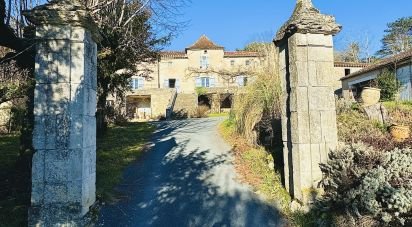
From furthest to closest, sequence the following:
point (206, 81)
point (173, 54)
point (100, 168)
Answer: point (173, 54)
point (206, 81)
point (100, 168)

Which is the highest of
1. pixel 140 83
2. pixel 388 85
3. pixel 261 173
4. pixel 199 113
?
pixel 140 83

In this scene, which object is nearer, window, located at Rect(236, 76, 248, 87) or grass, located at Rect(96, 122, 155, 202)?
grass, located at Rect(96, 122, 155, 202)

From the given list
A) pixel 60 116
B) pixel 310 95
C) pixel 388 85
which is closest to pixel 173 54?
pixel 388 85

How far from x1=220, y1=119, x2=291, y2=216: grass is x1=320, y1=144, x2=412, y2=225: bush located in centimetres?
91

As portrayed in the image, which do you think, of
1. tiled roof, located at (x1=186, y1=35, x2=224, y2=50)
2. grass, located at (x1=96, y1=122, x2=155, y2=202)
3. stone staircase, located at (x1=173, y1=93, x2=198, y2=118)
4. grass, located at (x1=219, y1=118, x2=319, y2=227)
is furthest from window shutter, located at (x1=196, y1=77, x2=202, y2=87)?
grass, located at (x1=219, y1=118, x2=319, y2=227)

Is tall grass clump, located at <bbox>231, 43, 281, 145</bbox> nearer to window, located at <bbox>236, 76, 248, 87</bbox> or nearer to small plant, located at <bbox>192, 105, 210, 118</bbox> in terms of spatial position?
window, located at <bbox>236, 76, 248, 87</bbox>

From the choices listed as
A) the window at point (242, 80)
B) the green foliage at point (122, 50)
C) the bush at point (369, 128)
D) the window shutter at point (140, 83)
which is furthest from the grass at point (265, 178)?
the window shutter at point (140, 83)

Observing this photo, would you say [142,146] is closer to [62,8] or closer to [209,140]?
[209,140]

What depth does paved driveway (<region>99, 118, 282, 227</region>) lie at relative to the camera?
518 cm

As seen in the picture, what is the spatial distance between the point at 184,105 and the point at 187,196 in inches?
861

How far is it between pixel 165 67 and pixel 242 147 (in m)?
28.1

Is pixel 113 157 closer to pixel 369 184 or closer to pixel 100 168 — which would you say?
pixel 100 168

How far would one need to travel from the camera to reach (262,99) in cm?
900

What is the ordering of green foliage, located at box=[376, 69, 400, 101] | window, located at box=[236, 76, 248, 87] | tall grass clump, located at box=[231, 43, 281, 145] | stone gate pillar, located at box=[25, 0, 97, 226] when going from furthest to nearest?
green foliage, located at box=[376, 69, 400, 101]
window, located at box=[236, 76, 248, 87]
tall grass clump, located at box=[231, 43, 281, 145]
stone gate pillar, located at box=[25, 0, 97, 226]
